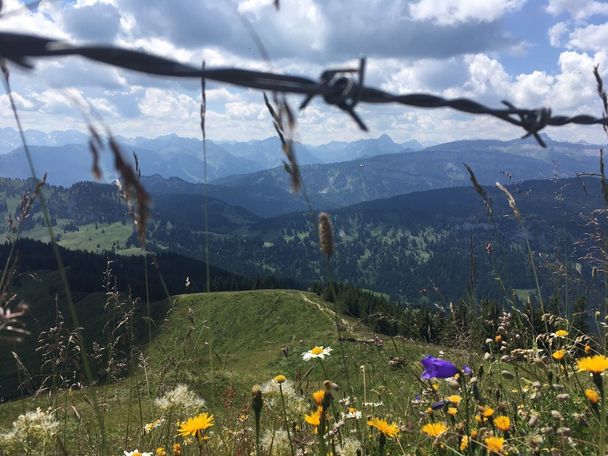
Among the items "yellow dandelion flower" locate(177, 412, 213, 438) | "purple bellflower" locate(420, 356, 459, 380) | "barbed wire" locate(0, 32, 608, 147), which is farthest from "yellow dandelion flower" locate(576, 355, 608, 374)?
"yellow dandelion flower" locate(177, 412, 213, 438)

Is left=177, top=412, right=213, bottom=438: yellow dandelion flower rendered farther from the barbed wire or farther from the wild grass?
the barbed wire

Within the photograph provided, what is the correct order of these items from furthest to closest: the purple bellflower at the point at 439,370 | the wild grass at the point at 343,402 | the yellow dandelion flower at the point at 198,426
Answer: the yellow dandelion flower at the point at 198,426
the purple bellflower at the point at 439,370
the wild grass at the point at 343,402

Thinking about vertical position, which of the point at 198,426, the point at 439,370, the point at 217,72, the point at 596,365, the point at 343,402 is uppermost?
the point at 217,72

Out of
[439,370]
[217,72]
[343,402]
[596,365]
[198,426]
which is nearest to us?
[217,72]

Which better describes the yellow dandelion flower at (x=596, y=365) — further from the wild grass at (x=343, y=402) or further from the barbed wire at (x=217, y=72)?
the barbed wire at (x=217, y=72)

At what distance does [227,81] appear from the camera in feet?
3.84

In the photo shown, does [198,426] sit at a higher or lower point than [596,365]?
lower

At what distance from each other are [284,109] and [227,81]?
214 millimetres

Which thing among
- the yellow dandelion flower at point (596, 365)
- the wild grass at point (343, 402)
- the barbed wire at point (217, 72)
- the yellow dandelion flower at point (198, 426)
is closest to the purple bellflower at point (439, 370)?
the wild grass at point (343, 402)

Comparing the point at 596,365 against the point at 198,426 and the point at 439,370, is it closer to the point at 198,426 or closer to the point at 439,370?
the point at 439,370

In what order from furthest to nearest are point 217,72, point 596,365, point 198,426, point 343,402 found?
point 343,402
point 198,426
point 596,365
point 217,72

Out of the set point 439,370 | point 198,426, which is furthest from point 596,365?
point 198,426

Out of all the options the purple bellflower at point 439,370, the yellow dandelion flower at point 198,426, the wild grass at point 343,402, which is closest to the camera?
the wild grass at point 343,402

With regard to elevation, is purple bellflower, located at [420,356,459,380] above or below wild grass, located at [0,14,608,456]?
above
